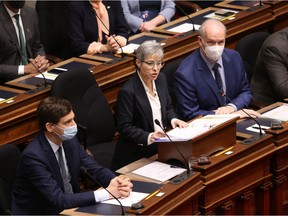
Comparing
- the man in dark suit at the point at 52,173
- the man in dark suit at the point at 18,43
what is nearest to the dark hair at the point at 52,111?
the man in dark suit at the point at 52,173

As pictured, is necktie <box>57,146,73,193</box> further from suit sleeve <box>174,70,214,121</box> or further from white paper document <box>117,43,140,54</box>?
white paper document <box>117,43,140,54</box>

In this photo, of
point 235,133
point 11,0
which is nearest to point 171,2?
point 11,0

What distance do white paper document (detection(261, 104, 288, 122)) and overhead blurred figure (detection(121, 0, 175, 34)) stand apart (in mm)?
1413

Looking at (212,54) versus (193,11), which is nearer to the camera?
(212,54)

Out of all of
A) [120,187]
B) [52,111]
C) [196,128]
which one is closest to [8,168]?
[52,111]

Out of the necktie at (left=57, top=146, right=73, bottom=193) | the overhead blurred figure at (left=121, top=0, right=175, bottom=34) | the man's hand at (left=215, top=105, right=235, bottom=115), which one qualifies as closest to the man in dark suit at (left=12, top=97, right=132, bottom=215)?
the necktie at (left=57, top=146, right=73, bottom=193)

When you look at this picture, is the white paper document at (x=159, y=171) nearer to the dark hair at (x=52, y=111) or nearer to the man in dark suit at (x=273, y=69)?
the dark hair at (x=52, y=111)

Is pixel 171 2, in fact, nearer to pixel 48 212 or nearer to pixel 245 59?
pixel 245 59

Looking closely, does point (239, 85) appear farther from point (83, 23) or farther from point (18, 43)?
point (18, 43)

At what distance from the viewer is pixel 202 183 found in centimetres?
414

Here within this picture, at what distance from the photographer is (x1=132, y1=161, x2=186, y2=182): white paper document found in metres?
4.20

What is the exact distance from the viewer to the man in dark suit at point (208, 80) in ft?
16.4

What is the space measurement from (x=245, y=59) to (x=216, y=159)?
153cm

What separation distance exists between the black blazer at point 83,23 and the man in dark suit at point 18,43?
8.8 inches
